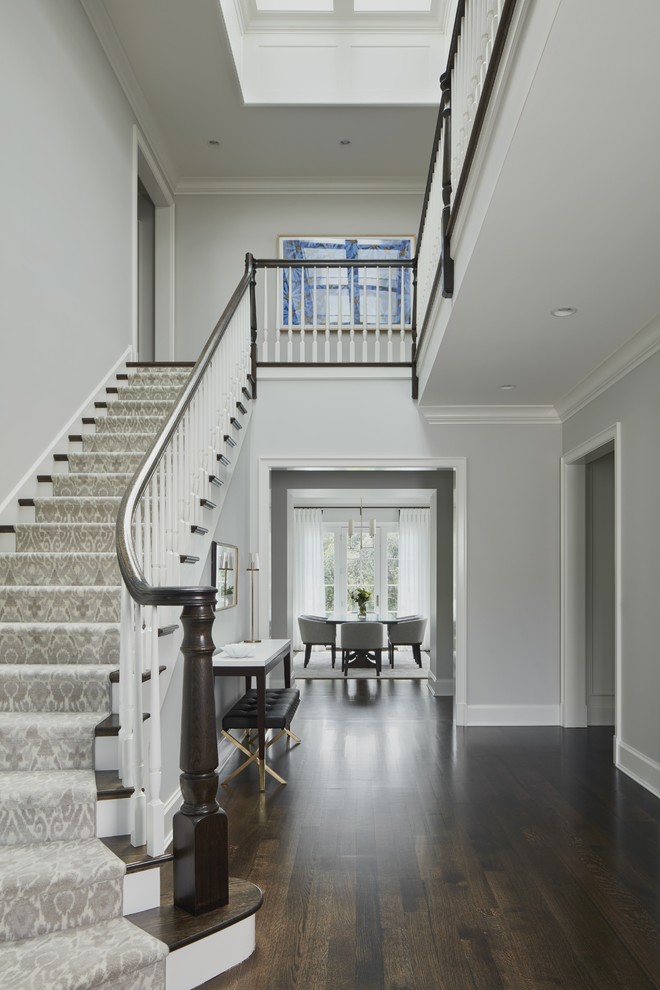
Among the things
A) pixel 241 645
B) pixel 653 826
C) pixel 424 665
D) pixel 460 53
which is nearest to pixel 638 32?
pixel 460 53

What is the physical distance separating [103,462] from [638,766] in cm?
404

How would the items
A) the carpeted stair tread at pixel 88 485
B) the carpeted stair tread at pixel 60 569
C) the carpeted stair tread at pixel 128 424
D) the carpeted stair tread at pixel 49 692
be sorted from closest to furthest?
the carpeted stair tread at pixel 49 692, the carpeted stair tread at pixel 60 569, the carpeted stair tread at pixel 88 485, the carpeted stair tread at pixel 128 424

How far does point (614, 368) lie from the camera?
5.35 meters

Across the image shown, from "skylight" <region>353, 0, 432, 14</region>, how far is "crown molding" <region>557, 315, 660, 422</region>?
425cm

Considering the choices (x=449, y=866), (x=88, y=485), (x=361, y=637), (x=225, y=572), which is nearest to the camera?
(x=449, y=866)

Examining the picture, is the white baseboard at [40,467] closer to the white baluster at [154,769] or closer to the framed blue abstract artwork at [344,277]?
the white baluster at [154,769]

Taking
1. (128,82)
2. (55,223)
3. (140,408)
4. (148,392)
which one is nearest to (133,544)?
(140,408)

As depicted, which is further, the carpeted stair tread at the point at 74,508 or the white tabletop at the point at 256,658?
the white tabletop at the point at 256,658

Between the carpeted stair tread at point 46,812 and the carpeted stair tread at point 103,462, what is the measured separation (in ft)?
9.08

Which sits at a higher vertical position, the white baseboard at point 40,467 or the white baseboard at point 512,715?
the white baseboard at point 40,467

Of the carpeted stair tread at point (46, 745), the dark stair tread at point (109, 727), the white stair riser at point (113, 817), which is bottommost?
the white stair riser at point (113, 817)

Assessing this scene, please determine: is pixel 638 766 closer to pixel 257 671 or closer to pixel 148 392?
pixel 257 671

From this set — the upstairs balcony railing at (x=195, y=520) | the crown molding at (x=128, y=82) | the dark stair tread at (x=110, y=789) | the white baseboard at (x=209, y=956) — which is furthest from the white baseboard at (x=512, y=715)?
the crown molding at (x=128, y=82)

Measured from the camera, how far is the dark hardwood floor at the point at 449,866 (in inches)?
106
